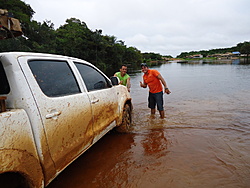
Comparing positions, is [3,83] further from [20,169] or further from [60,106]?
[20,169]

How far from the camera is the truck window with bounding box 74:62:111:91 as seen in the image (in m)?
2.99

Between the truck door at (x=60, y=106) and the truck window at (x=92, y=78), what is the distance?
0.28 meters

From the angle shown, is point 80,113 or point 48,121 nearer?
point 48,121

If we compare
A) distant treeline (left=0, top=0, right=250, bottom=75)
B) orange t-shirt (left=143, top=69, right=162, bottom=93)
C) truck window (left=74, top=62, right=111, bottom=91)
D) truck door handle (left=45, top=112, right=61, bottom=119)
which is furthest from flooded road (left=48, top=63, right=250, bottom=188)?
distant treeline (left=0, top=0, right=250, bottom=75)

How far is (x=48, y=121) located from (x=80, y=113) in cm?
57

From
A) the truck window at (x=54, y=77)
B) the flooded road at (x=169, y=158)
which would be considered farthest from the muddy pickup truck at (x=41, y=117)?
the flooded road at (x=169, y=158)

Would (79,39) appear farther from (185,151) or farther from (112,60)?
(185,151)

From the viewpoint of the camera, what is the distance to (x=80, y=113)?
2502mm

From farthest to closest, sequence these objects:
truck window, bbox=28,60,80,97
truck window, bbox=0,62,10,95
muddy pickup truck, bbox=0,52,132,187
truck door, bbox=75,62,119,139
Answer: truck door, bbox=75,62,119,139
truck window, bbox=28,60,80,97
truck window, bbox=0,62,10,95
muddy pickup truck, bbox=0,52,132,187

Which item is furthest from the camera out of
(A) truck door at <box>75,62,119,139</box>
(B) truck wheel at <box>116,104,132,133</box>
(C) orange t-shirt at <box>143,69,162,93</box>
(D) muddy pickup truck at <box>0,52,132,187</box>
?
(C) orange t-shirt at <box>143,69,162,93</box>

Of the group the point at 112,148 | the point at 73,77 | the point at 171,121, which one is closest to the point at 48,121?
the point at 73,77

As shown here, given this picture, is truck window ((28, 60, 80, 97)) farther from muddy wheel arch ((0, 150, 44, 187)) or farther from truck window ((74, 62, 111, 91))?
muddy wheel arch ((0, 150, 44, 187))

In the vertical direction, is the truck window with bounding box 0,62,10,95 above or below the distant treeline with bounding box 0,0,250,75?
below

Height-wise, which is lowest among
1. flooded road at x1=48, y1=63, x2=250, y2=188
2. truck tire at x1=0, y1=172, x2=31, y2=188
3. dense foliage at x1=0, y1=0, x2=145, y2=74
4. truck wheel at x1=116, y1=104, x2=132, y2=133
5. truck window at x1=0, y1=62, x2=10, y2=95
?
flooded road at x1=48, y1=63, x2=250, y2=188
